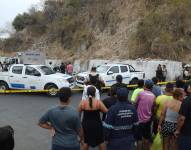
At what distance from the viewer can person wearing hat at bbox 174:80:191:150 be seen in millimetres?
7100

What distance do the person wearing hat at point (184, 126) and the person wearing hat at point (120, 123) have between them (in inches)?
32.6

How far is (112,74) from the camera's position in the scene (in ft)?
79.2

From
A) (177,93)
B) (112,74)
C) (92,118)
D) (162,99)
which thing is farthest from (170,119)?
(112,74)

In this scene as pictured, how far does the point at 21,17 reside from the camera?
59406 millimetres

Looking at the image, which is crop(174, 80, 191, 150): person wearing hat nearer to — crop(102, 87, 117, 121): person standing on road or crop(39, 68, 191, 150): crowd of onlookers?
crop(39, 68, 191, 150): crowd of onlookers

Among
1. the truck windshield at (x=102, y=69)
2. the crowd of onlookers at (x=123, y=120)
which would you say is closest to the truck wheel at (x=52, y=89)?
the truck windshield at (x=102, y=69)

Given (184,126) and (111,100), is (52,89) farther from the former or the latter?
(184,126)

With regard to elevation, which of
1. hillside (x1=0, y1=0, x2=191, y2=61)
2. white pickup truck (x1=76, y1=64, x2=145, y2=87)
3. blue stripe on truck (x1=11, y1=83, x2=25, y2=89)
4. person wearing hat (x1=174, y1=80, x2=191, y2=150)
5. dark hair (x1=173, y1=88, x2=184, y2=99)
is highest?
hillside (x1=0, y1=0, x2=191, y2=61)

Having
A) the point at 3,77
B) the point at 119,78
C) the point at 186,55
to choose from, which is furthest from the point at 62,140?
the point at 186,55

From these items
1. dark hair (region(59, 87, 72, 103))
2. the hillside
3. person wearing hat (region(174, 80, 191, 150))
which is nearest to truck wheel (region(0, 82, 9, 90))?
person wearing hat (region(174, 80, 191, 150))

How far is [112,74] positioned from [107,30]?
21.0 m

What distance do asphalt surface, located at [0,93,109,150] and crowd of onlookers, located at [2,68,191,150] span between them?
9.87ft

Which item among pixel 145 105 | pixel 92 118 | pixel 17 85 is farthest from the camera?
pixel 17 85

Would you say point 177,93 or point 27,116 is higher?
point 177,93
